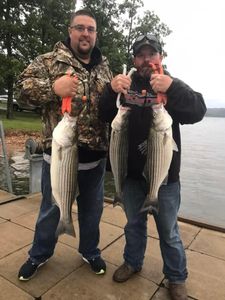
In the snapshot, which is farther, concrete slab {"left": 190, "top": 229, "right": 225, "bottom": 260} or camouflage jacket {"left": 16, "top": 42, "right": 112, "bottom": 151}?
concrete slab {"left": 190, "top": 229, "right": 225, "bottom": 260}

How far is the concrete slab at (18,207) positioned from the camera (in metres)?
5.12

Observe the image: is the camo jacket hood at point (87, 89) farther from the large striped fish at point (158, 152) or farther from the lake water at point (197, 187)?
the lake water at point (197, 187)

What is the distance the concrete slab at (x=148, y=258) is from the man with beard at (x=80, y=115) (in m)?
0.35

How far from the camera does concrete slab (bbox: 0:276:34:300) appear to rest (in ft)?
10.5

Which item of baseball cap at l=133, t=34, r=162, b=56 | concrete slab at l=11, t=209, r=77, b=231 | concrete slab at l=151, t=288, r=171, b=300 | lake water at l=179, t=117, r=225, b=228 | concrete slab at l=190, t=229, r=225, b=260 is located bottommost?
lake water at l=179, t=117, r=225, b=228

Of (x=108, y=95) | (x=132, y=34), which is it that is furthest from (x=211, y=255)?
(x=132, y=34)

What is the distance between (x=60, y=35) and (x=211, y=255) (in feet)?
84.2

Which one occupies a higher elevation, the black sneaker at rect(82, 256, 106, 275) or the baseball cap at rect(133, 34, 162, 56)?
the baseball cap at rect(133, 34, 162, 56)

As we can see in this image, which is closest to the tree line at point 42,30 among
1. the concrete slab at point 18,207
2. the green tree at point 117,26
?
the green tree at point 117,26

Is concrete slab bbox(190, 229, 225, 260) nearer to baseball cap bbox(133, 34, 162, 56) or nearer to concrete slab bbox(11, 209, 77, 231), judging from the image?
concrete slab bbox(11, 209, 77, 231)

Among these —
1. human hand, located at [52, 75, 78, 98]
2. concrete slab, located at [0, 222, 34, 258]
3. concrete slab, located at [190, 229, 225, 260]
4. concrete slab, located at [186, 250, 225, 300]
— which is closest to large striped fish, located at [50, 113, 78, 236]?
human hand, located at [52, 75, 78, 98]

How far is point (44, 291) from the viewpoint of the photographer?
3299 mm

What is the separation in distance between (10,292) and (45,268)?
50 cm

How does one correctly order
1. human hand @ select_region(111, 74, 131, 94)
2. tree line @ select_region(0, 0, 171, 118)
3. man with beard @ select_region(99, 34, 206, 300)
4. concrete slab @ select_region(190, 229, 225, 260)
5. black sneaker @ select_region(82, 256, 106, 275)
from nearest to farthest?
human hand @ select_region(111, 74, 131, 94) → man with beard @ select_region(99, 34, 206, 300) → black sneaker @ select_region(82, 256, 106, 275) → concrete slab @ select_region(190, 229, 225, 260) → tree line @ select_region(0, 0, 171, 118)
